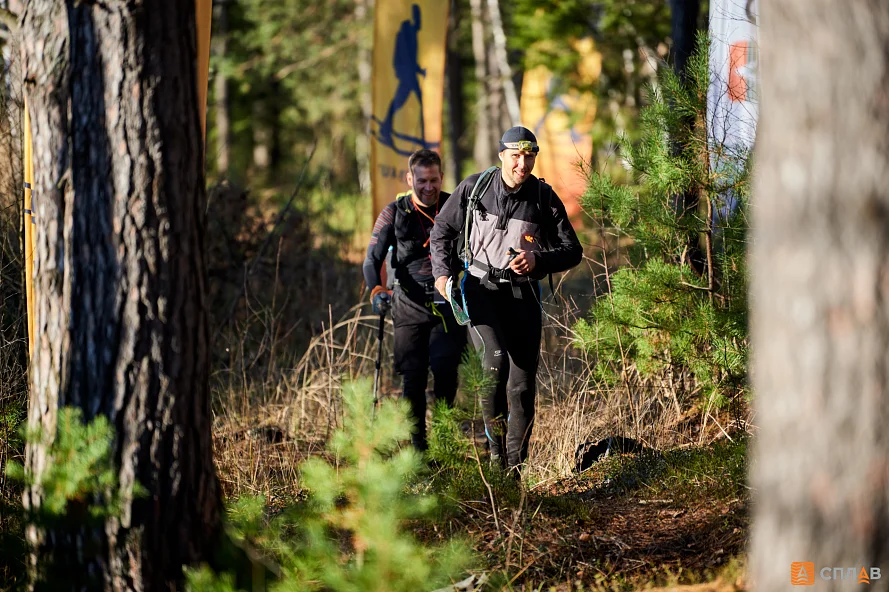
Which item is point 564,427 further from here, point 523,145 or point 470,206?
point 523,145

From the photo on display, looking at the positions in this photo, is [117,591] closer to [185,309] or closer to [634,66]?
[185,309]

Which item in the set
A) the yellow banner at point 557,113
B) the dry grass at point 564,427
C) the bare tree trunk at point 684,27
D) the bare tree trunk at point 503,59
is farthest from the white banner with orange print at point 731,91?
the bare tree trunk at point 503,59

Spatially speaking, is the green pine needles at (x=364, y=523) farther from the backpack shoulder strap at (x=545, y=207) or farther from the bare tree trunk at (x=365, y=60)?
the bare tree trunk at (x=365, y=60)

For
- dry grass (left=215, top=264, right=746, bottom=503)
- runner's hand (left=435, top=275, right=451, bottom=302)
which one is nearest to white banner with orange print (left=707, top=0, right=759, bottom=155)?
dry grass (left=215, top=264, right=746, bottom=503)

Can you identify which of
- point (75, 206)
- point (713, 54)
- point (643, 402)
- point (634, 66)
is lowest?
point (643, 402)

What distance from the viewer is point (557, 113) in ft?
48.9

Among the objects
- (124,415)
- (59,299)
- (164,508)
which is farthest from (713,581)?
(59,299)

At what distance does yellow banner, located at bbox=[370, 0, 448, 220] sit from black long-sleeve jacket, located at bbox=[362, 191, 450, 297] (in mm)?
2763

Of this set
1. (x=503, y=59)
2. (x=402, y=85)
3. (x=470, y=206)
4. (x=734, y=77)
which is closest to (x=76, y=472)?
(x=470, y=206)

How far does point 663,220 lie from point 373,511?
3033 mm

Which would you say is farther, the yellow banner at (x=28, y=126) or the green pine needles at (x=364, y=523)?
the yellow banner at (x=28, y=126)

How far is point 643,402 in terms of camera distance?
532 cm

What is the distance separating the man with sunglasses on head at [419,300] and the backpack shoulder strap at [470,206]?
25.4 inches

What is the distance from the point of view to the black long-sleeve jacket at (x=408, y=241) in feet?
18.7
